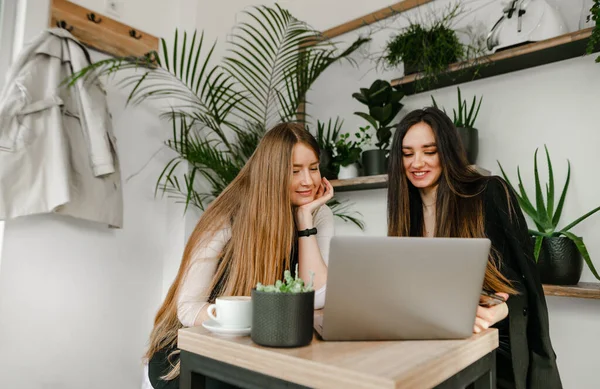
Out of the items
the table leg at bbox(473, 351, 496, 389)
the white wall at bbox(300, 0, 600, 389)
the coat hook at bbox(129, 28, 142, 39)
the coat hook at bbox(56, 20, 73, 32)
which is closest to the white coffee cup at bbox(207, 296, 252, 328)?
the table leg at bbox(473, 351, 496, 389)

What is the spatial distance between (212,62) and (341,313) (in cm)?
236

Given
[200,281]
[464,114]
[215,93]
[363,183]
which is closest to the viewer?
[200,281]

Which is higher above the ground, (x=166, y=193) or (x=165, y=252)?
(x=166, y=193)

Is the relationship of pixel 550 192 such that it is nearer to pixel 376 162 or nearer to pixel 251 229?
pixel 376 162

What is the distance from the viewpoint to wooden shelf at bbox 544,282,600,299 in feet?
5.02

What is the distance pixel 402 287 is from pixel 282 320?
0.66ft

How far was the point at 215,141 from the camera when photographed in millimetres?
2684

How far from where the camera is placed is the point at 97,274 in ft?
7.20

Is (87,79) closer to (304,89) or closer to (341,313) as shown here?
(304,89)

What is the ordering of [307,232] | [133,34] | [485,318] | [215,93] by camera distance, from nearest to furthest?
[485,318]
[307,232]
[215,93]
[133,34]

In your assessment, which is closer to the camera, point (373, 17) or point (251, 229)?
point (251, 229)

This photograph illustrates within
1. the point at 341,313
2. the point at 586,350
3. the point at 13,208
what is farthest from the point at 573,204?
the point at 13,208

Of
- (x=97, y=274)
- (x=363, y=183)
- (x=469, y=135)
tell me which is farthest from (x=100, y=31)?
(x=469, y=135)

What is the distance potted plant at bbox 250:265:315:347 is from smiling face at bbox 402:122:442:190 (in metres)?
0.94
